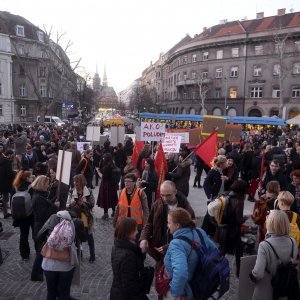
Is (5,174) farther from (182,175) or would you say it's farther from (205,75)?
(205,75)

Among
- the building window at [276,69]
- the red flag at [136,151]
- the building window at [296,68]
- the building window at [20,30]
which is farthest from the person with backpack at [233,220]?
the building window at [20,30]

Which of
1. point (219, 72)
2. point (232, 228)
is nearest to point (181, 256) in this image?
point (232, 228)

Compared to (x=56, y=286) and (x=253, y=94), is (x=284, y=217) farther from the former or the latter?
(x=253, y=94)

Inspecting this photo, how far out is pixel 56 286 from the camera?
4102 millimetres

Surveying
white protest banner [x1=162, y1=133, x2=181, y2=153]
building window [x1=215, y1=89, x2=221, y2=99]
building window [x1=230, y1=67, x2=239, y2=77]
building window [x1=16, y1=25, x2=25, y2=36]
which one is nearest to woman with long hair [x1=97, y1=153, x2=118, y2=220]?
white protest banner [x1=162, y1=133, x2=181, y2=153]

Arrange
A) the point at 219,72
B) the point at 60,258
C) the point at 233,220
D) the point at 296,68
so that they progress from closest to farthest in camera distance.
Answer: the point at 60,258 → the point at 233,220 → the point at 296,68 → the point at 219,72

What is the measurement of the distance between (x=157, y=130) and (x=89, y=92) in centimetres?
6003

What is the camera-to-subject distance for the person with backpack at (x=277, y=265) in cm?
357

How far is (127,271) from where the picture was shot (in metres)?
3.32

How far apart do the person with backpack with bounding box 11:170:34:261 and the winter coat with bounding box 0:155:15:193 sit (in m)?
2.49

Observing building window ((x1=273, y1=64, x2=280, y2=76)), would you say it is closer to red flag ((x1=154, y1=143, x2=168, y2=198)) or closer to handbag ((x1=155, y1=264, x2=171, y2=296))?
red flag ((x1=154, y1=143, x2=168, y2=198))

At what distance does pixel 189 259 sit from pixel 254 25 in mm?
55911

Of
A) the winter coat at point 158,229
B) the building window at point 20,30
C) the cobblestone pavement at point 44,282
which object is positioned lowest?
the cobblestone pavement at point 44,282

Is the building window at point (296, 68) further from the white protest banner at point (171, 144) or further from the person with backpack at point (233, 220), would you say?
the person with backpack at point (233, 220)
